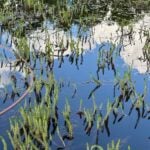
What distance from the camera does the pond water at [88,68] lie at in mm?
5324

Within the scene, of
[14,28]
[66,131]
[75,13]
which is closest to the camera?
[66,131]

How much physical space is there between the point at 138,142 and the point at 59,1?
667 centimetres

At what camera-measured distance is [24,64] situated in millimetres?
7191

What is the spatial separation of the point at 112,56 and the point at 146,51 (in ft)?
2.20

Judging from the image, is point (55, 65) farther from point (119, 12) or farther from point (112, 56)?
point (119, 12)

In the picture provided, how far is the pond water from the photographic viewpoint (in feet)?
17.5

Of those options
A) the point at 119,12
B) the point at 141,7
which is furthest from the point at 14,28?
the point at 141,7

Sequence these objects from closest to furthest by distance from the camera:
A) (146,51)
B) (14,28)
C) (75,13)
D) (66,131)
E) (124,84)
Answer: (66,131) < (124,84) < (146,51) < (14,28) < (75,13)

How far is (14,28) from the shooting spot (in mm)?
9117

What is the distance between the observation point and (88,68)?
7359 mm

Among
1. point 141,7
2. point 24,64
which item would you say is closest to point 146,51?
point 24,64

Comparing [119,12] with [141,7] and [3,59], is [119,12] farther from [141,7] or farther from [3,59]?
[3,59]

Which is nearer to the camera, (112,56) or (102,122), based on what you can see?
(102,122)

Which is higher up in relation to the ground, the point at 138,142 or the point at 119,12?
the point at 119,12
